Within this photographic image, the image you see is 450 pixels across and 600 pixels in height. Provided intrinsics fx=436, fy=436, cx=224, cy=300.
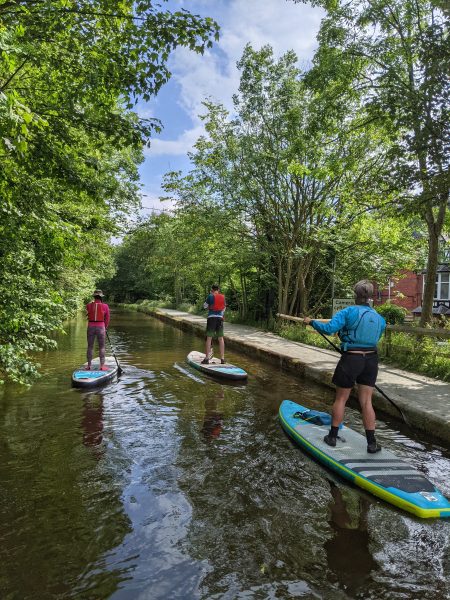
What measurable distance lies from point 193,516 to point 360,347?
260 cm

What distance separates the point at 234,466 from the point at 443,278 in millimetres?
30967

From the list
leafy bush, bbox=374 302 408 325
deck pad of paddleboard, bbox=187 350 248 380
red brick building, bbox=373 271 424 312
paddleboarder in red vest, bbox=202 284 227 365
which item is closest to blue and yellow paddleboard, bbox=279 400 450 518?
deck pad of paddleboard, bbox=187 350 248 380

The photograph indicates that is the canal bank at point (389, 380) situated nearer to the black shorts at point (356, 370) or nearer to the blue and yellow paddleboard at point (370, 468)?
the blue and yellow paddleboard at point (370, 468)

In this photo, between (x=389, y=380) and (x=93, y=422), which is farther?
(x=389, y=380)

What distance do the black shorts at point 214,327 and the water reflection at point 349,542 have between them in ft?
22.6

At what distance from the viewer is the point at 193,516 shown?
159 inches

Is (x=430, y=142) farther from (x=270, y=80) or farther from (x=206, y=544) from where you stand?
(x=270, y=80)

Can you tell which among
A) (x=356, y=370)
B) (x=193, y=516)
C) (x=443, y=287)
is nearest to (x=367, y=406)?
(x=356, y=370)

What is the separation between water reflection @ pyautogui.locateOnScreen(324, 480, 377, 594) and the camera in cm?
320

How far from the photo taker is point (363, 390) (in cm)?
517

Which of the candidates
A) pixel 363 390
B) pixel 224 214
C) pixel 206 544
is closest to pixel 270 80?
pixel 224 214

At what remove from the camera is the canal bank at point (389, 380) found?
653 cm

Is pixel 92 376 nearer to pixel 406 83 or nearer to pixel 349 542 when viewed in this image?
pixel 349 542

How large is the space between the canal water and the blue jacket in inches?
62.5
